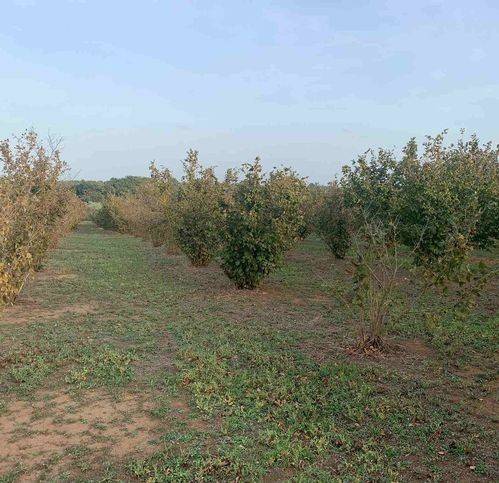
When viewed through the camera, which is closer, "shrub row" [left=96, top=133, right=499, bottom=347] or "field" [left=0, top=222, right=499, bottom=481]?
"field" [left=0, top=222, right=499, bottom=481]

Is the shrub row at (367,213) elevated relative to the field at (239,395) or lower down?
elevated

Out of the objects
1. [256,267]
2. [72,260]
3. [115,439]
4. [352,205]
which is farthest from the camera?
[72,260]

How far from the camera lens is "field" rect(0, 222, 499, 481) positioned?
4070 millimetres

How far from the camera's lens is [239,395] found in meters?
5.50

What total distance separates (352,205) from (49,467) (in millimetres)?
12314

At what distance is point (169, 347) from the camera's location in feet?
24.1

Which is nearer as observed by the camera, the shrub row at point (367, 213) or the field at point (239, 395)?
the field at point (239, 395)

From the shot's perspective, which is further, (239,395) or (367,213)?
(367,213)

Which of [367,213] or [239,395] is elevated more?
→ [367,213]

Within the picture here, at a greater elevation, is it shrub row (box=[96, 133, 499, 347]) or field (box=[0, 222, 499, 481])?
shrub row (box=[96, 133, 499, 347])

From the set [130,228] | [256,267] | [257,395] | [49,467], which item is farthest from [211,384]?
[130,228]

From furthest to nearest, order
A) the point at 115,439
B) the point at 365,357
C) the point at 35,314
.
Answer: the point at 35,314, the point at 365,357, the point at 115,439

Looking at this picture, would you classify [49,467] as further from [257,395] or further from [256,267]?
[256,267]

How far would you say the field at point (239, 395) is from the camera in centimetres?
407
